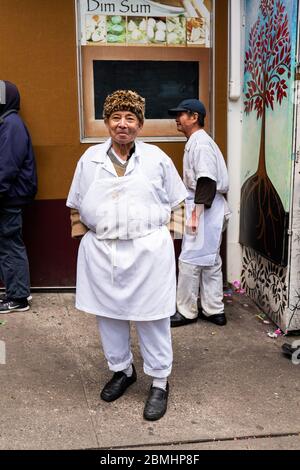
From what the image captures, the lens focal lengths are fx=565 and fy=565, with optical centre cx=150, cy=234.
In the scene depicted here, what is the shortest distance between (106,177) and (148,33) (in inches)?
92.3

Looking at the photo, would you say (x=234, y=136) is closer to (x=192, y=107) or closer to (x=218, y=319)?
(x=192, y=107)

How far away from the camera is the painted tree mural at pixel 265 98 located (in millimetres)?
4273

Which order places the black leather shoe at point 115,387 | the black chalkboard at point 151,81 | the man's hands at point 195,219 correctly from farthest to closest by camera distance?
the black chalkboard at point 151,81 < the man's hands at point 195,219 < the black leather shoe at point 115,387

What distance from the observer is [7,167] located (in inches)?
175

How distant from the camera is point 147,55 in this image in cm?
499

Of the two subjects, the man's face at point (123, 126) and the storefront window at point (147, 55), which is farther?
the storefront window at point (147, 55)

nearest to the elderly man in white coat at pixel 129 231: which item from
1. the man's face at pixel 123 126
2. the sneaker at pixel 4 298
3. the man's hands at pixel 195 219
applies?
the man's face at pixel 123 126

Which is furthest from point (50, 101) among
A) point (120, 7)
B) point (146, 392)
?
point (146, 392)

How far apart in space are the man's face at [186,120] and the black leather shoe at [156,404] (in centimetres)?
219

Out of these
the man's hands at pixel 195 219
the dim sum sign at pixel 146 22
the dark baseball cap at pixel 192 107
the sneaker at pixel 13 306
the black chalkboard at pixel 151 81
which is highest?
the dim sum sign at pixel 146 22

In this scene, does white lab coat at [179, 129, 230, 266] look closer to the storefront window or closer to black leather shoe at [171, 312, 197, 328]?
black leather shoe at [171, 312, 197, 328]

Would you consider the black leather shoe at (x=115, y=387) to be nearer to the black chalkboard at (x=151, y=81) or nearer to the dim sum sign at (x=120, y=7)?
the black chalkboard at (x=151, y=81)

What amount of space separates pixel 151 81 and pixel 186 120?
712 millimetres

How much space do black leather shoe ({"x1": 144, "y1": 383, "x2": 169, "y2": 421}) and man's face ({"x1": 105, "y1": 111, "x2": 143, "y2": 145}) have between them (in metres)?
1.47
